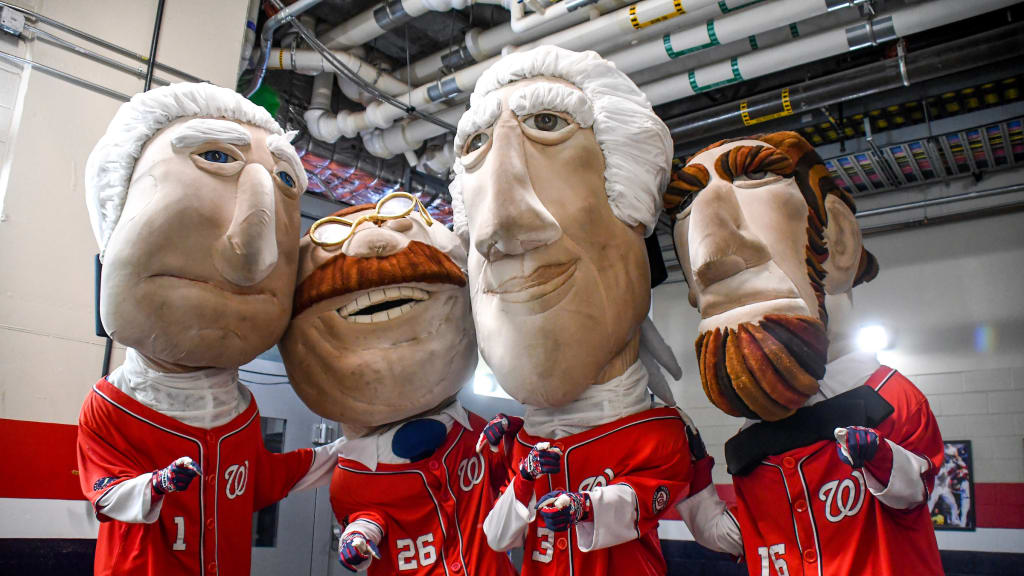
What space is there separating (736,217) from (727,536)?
802mm

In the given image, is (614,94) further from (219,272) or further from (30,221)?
(30,221)

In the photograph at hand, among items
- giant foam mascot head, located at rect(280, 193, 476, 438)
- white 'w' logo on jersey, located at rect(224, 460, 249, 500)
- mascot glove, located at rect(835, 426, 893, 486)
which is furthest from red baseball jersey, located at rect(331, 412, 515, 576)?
mascot glove, located at rect(835, 426, 893, 486)

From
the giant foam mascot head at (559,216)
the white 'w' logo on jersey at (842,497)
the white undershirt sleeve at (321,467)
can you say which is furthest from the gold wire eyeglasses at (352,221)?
the white 'w' logo on jersey at (842,497)

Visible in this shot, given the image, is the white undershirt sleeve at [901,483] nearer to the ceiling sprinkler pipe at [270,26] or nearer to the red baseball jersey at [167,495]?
the red baseball jersey at [167,495]

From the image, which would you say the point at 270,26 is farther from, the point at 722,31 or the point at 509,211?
the point at 509,211

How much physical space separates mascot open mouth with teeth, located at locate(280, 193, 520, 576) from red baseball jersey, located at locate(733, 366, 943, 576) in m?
0.72

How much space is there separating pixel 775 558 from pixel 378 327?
120 cm

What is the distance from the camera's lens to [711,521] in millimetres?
2004

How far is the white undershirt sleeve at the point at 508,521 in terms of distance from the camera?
191cm

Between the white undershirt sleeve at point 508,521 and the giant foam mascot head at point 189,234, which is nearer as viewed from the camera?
the white undershirt sleeve at point 508,521

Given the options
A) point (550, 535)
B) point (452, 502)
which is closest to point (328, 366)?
point (452, 502)

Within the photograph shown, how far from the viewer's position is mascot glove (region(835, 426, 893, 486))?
1.51m

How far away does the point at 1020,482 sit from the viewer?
4.85 metres

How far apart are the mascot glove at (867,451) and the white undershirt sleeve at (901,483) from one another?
2 centimetres
